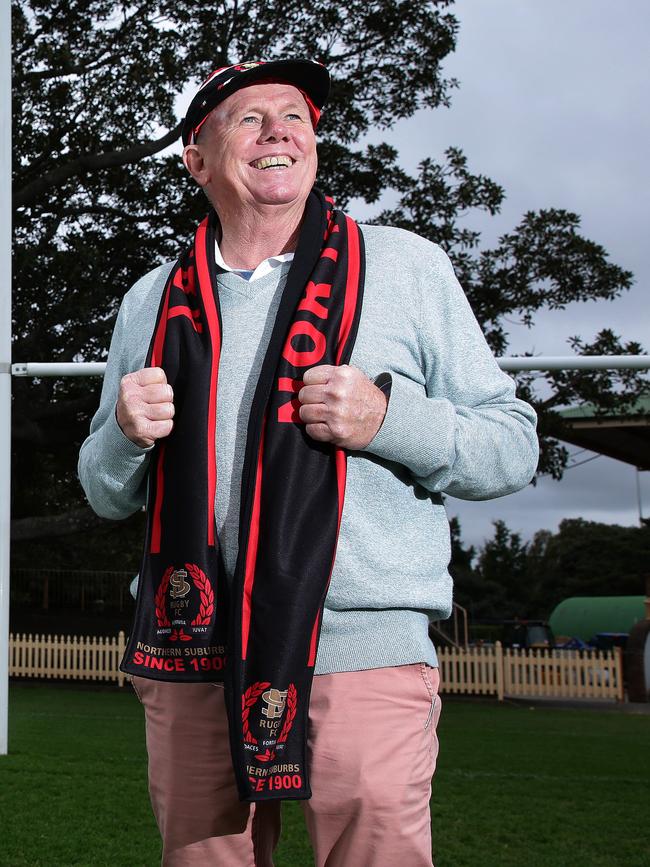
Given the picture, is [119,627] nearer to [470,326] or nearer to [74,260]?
[74,260]

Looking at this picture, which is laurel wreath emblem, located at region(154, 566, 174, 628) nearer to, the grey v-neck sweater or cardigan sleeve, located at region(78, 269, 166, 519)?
the grey v-neck sweater

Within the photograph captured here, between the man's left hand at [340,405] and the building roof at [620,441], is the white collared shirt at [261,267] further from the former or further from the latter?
the building roof at [620,441]

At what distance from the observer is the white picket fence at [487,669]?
17.4 m

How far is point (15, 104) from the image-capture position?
45.8 ft

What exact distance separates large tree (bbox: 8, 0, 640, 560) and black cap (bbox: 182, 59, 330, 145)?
1174 cm

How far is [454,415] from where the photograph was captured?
164cm

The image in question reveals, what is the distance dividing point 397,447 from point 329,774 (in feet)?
1.75

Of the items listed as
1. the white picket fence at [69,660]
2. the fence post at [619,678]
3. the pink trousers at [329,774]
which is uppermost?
the pink trousers at [329,774]

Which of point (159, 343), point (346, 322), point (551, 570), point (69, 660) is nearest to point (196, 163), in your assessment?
point (159, 343)

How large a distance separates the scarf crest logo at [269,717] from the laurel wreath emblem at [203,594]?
0.16m

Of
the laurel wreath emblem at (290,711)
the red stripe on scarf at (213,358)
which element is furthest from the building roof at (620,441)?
the laurel wreath emblem at (290,711)

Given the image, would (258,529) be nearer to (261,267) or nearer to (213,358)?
(213,358)

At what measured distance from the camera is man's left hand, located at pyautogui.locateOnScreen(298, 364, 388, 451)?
152 centimetres

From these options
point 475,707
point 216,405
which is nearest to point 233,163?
point 216,405
